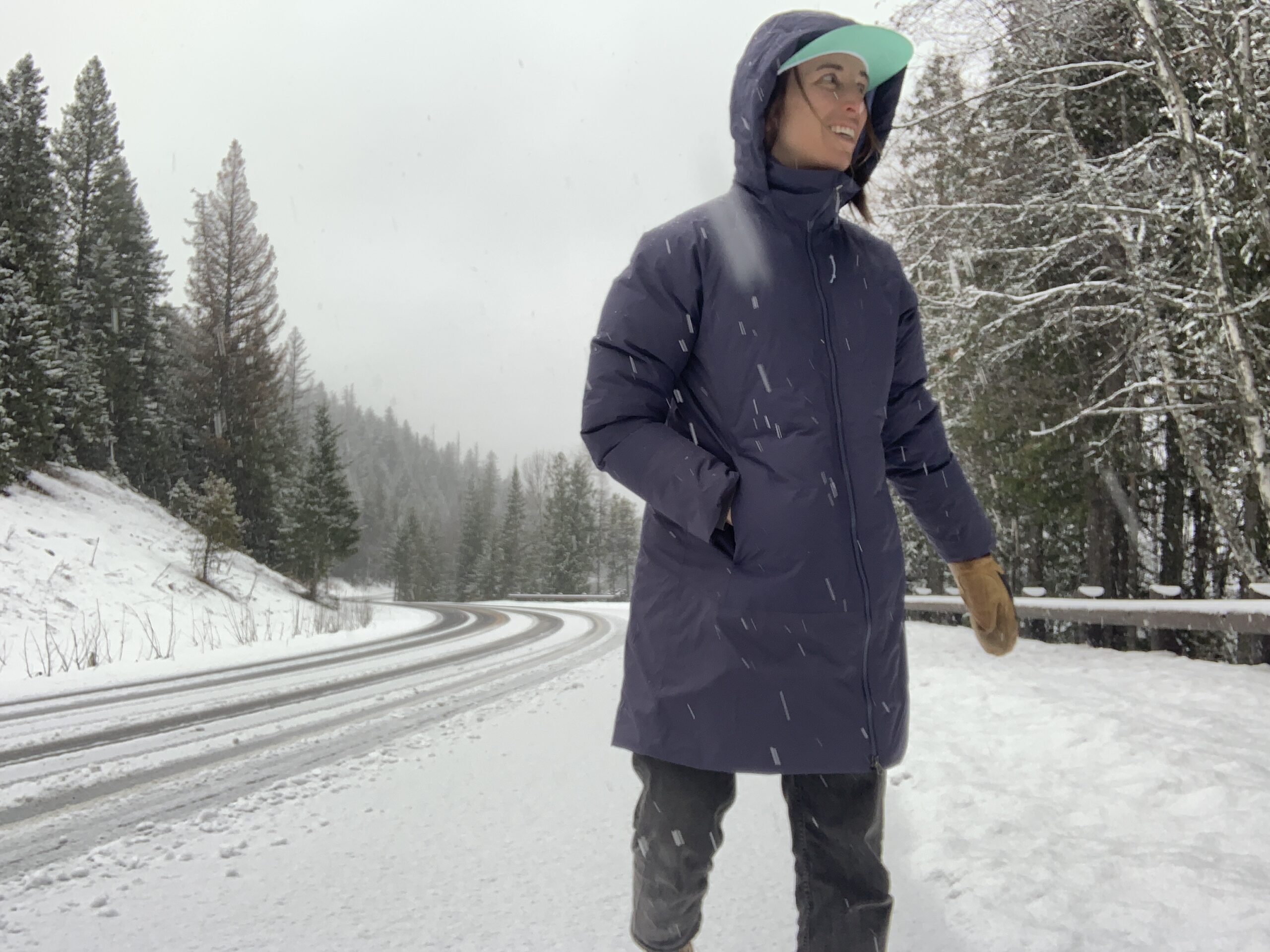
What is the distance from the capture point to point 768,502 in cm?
158

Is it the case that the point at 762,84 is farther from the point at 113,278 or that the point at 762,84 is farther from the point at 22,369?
the point at 113,278

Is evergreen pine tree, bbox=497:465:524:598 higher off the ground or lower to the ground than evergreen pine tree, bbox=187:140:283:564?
lower

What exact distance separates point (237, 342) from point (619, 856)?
115 feet

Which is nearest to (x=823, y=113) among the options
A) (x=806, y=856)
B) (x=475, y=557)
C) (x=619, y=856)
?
(x=806, y=856)

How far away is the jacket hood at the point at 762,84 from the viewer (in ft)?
5.81

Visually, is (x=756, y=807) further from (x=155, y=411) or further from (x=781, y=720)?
(x=155, y=411)

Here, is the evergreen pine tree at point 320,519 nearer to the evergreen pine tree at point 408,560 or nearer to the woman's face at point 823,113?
the evergreen pine tree at point 408,560

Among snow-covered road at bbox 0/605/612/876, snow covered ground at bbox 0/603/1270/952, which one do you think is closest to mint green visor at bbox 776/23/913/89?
snow covered ground at bbox 0/603/1270/952

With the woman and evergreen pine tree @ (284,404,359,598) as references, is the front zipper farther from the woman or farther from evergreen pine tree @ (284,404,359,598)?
evergreen pine tree @ (284,404,359,598)

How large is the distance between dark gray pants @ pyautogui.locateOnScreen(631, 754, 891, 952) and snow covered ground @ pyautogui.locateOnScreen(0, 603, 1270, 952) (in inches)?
32.6

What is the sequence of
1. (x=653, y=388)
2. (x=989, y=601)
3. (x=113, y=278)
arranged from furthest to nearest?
(x=113, y=278), (x=989, y=601), (x=653, y=388)

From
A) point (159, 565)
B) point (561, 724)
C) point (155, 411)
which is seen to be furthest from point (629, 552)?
point (561, 724)

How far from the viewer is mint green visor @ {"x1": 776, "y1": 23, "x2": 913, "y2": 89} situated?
5.78 feet

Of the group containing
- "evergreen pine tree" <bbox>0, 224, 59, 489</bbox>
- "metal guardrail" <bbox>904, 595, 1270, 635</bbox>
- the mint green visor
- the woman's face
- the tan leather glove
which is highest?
"evergreen pine tree" <bbox>0, 224, 59, 489</bbox>
